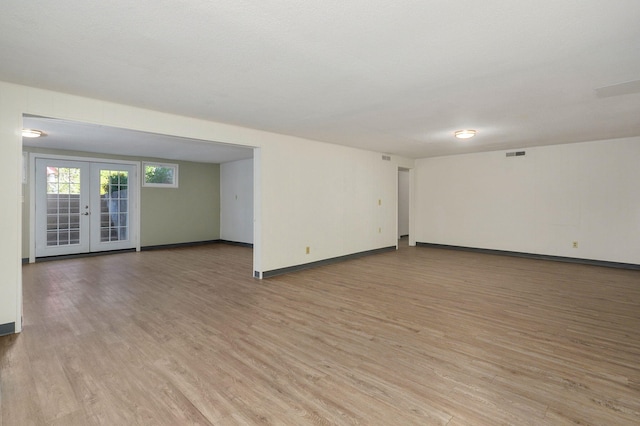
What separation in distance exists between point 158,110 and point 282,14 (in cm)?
267

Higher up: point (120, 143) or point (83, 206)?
point (120, 143)

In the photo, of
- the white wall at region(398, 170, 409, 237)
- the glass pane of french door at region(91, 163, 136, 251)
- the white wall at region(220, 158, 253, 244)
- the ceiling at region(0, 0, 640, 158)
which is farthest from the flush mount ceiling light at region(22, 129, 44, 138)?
the white wall at region(398, 170, 409, 237)

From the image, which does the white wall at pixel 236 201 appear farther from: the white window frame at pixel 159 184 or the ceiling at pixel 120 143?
the white window frame at pixel 159 184

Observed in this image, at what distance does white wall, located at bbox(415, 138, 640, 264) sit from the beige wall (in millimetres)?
6025

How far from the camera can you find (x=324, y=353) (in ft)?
8.74

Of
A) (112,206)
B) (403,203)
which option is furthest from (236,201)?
(403,203)

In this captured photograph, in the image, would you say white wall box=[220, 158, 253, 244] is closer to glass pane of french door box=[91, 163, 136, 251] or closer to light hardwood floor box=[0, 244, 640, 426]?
glass pane of french door box=[91, 163, 136, 251]

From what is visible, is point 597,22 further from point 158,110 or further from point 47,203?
point 47,203

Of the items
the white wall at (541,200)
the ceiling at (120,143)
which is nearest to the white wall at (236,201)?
the ceiling at (120,143)

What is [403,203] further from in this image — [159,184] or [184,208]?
[159,184]

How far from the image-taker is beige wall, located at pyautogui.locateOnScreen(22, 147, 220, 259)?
828 cm

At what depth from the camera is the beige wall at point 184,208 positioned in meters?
8.28

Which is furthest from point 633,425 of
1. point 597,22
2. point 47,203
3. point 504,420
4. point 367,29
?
point 47,203

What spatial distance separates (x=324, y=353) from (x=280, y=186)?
10.8ft
